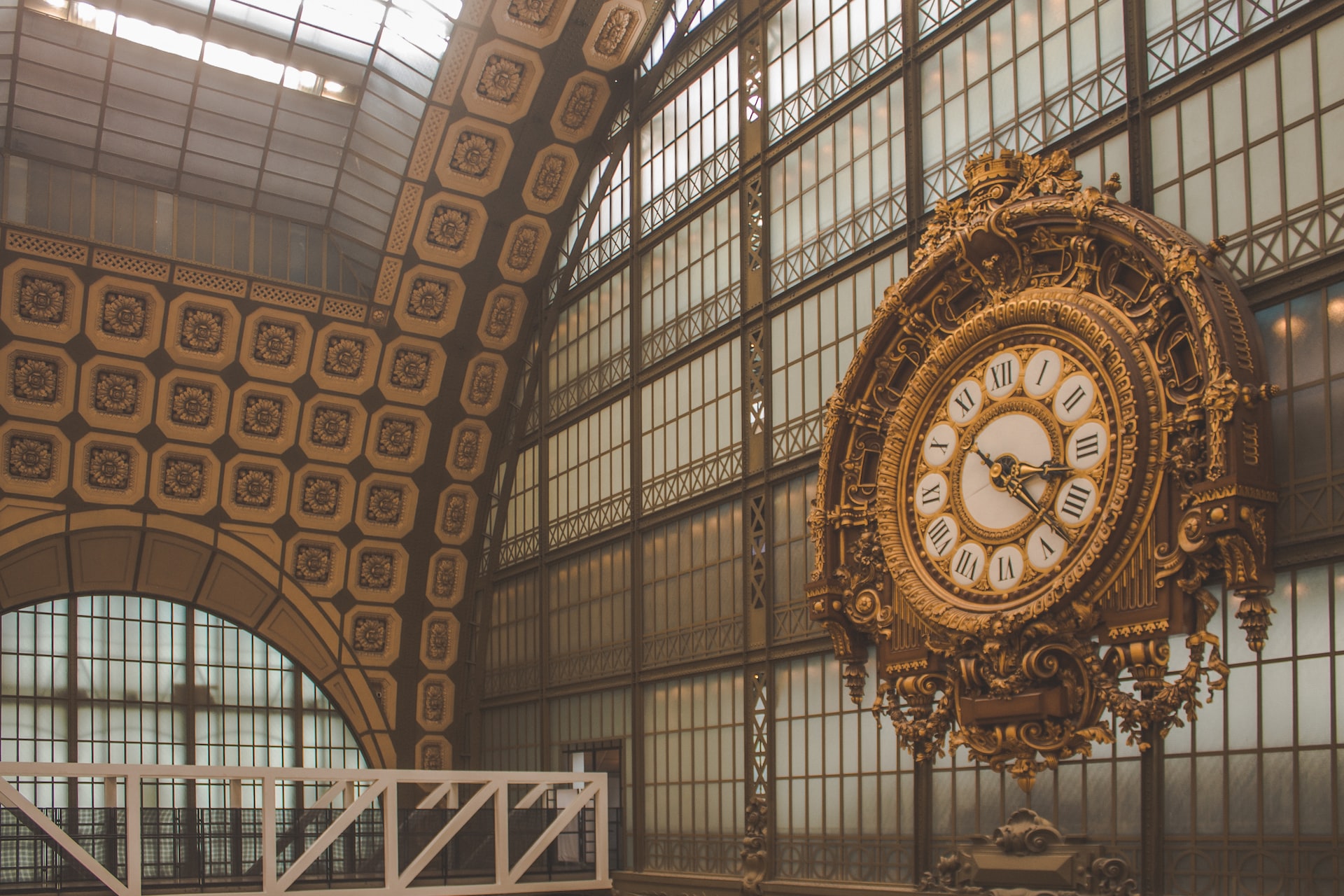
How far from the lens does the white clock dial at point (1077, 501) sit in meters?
18.5

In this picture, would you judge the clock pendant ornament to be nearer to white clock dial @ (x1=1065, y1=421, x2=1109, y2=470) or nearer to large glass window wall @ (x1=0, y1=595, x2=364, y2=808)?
white clock dial @ (x1=1065, y1=421, x2=1109, y2=470)

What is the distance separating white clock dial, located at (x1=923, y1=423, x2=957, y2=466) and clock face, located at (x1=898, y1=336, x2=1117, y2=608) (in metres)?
0.02

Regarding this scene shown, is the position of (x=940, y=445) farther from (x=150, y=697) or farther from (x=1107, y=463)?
(x=150, y=697)

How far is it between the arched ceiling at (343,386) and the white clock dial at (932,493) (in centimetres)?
1619

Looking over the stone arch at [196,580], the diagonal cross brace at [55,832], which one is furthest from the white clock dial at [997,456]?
the stone arch at [196,580]

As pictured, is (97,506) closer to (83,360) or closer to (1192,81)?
(83,360)

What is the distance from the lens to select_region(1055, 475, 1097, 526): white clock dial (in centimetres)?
1855

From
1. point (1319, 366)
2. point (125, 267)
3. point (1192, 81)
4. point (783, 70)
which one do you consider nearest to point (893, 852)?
point (1319, 366)

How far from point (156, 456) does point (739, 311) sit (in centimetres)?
1645

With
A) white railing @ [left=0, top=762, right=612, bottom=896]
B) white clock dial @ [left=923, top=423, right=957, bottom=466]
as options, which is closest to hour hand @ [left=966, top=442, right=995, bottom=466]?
white clock dial @ [left=923, top=423, right=957, bottom=466]

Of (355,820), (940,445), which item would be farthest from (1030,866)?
(355,820)

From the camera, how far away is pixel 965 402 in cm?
2094

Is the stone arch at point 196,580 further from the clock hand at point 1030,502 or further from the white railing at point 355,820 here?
the clock hand at point 1030,502

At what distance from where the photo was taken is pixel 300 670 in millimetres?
38188
